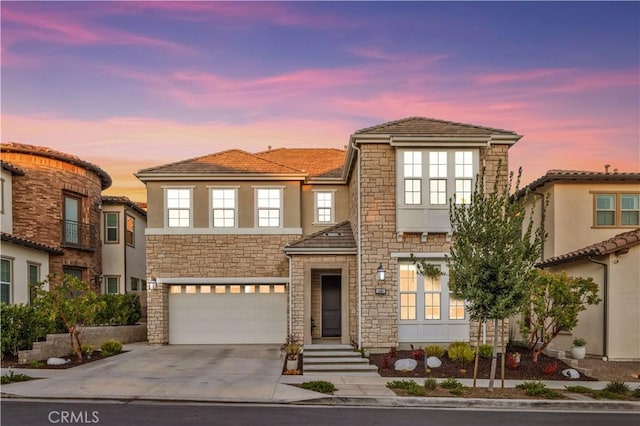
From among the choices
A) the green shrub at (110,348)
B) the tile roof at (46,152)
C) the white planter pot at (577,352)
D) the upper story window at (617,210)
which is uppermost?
the tile roof at (46,152)

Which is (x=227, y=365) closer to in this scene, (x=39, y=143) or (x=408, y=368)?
(x=408, y=368)

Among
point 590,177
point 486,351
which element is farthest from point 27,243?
point 590,177

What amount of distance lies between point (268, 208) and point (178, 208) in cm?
357

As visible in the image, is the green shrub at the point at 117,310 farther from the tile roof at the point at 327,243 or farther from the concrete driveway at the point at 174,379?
the tile roof at the point at 327,243

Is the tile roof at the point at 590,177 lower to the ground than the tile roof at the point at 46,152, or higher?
lower

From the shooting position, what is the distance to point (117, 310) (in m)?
20.7

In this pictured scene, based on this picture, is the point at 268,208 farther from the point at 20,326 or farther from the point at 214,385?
the point at 214,385

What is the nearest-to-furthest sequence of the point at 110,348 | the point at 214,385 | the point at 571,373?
the point at 214,385 < the point at 571,373 < the point at 110,348

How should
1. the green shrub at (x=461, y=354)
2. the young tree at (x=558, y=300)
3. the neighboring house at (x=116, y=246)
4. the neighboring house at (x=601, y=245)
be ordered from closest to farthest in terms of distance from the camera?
1. the young tree at (x=558, y=300)
2. the green shrub at (x=461, y=354)
3. the neighboring house at (x=601, y=245)
4. the neighboring house at (x=116, y=246)

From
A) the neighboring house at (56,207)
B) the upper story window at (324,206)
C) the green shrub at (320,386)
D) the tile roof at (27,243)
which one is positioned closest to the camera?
the green shrub at (320,386)

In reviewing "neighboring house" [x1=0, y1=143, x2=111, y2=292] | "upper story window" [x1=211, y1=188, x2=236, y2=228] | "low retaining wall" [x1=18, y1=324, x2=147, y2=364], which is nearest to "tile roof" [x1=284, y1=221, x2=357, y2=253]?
"upper story window" [x1=211, y1=188, x2=236, y2=228]

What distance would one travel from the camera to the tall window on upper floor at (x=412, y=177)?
53.9ft

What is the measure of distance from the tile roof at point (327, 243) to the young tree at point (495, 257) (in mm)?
6212

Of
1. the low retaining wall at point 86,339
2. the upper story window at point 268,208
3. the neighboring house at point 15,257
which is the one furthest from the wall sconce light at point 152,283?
the upper story window at point 268,208
